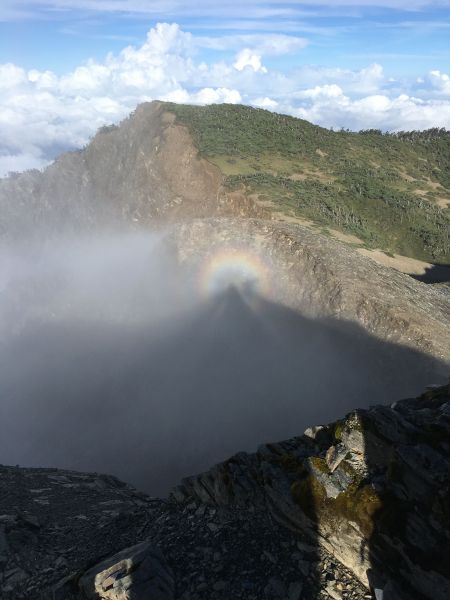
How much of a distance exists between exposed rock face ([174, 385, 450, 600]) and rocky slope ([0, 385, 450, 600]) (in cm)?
2

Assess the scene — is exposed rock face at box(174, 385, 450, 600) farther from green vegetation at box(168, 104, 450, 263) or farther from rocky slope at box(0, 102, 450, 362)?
green vegetation at box(168, 104, 450, 263)

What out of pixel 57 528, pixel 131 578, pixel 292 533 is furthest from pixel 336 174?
pixel 131 578

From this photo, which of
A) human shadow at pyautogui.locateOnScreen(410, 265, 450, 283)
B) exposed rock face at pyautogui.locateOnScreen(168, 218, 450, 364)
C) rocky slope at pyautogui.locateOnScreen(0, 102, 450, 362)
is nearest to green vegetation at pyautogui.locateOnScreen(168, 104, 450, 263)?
rocky slope at pyautogui.locateOnScreen(0, 102, 450, 362)

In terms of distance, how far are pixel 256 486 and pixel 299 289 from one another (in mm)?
18400

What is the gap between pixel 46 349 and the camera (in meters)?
34.8

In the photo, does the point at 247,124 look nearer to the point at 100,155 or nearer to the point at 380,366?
the point at 100,155

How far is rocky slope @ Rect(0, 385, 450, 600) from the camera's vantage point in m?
8.02

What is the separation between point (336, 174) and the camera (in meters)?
72.0

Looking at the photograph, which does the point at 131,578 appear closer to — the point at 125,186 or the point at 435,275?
the point at 435,275

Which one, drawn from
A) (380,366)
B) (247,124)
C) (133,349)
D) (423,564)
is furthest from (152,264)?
(247,124)

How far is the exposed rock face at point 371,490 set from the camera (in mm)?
7754

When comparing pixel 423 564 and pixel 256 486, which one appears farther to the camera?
pixel 256 486

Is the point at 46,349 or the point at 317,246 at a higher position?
the point at 317,246

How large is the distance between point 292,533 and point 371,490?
1918 millimetres
